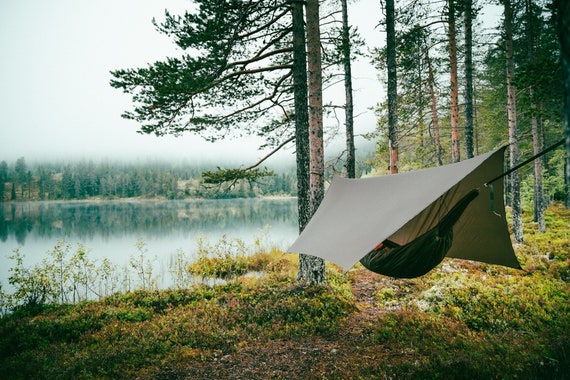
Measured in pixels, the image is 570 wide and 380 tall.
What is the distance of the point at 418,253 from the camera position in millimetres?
2570

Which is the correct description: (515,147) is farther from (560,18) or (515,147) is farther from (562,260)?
(560,18)

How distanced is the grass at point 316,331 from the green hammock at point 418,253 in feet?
2.34

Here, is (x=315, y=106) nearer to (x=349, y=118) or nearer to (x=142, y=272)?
(x=349, y=118)

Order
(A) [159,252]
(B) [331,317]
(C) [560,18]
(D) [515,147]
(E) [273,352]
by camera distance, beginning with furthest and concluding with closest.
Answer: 1. (A) [159,252]
2. (D) [515,147]
3. (B) [331,317]
4. (E) [273,352]
5. (C) [560,18]

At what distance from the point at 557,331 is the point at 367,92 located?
19.1 feet

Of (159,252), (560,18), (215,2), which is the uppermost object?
(215,2)

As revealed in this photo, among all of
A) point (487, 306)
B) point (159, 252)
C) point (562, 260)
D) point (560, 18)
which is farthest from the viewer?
point (159, 252)

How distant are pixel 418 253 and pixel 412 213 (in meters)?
0.70

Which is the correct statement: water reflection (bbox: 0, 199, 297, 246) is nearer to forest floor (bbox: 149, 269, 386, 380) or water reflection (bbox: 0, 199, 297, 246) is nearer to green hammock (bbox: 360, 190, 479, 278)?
forest floor (bbox: 149, 269, 386, 380)

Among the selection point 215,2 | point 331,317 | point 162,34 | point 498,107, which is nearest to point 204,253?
point 331,317

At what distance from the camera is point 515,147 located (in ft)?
20.7

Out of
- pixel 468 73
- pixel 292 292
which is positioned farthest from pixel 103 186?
pixel 468 73

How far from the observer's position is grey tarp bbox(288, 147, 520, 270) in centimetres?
217

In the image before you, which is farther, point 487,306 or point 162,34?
point 162,34
